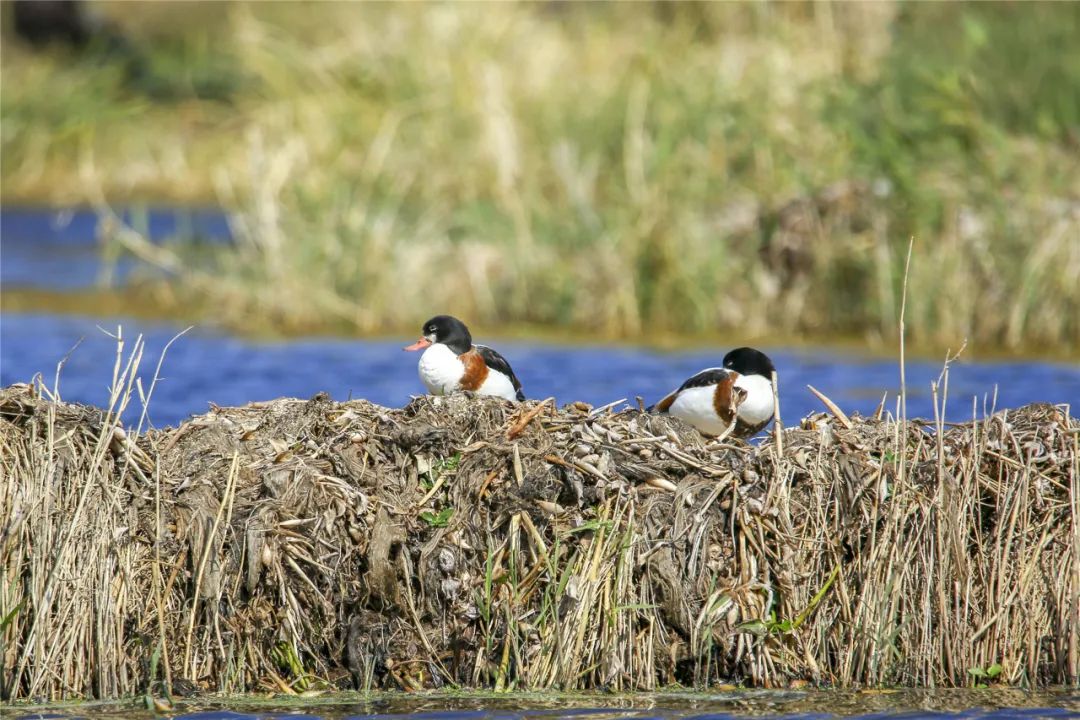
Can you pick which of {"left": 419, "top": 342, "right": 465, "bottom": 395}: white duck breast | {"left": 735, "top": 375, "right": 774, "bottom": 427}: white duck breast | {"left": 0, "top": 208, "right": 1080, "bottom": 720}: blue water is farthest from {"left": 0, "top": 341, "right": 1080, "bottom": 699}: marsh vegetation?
{"left": 0, "top": 208, "right": 1080, "bottom": 720}: blue water

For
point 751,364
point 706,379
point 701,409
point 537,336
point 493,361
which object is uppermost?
point 537,336

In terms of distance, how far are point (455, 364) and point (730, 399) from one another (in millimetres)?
1556

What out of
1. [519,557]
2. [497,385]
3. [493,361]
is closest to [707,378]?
[497,385]

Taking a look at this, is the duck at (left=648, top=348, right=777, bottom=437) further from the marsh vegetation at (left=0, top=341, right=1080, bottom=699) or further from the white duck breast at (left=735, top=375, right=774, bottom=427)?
the marsh vegetation at (left=0, top=341, right=1080, bottom=699)

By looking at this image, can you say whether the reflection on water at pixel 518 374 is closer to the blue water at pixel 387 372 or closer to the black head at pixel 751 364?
the blue water at pixel 387 372

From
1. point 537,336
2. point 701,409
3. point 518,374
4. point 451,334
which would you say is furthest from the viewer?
point 537,336

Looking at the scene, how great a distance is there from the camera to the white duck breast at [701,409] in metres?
7.97

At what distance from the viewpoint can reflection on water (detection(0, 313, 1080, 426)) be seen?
1352 centimetres

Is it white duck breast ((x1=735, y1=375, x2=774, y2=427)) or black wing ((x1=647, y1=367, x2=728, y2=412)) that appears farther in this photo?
black wing ((x1=647, y1=367, x2=728, y2=412))

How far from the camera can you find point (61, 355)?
16188mm

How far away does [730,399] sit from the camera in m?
7.87

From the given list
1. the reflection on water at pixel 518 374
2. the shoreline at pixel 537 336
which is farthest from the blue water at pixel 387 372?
the shoreline at pixel 537 336

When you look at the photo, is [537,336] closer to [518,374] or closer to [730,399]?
[518,374]

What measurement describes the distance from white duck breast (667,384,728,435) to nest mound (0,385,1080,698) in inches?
43.8
